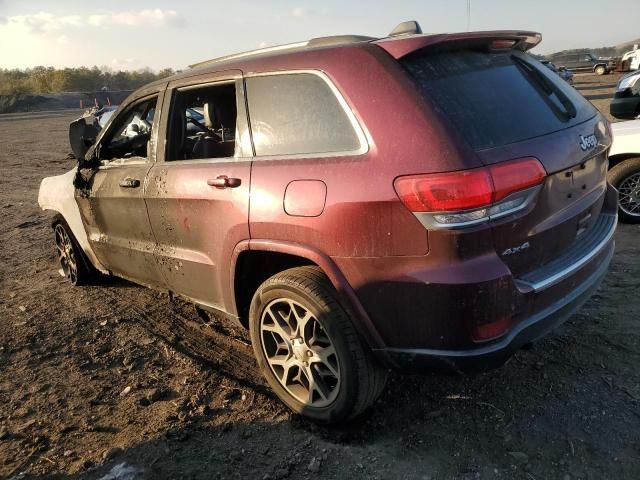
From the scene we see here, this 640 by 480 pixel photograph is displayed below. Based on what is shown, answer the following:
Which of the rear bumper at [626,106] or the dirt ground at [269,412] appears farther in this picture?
the rear bumper at [626,106]

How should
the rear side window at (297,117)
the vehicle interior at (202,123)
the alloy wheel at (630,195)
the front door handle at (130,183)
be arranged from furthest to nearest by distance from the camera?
the alloy wheel at (630,195) < the front door handle at (130,183) < the vehicle interior at (202,123) < the rear side window at (297,117)

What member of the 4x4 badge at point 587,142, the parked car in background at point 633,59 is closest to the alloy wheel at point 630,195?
the 4x4 badge at point 587,142

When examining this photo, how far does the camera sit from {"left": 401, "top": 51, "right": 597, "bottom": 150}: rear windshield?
2316 millimetres

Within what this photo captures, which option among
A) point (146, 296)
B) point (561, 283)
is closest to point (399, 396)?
point (561, 283)

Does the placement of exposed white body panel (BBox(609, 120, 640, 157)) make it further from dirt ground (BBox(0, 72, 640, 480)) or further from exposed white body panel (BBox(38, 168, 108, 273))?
exposed white body panel (BBox(38, 168, 108, 273))

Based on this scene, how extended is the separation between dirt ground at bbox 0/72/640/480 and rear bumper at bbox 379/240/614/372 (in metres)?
0.51

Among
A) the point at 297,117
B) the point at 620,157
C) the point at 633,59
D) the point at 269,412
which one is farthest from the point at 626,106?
the point at 633,59

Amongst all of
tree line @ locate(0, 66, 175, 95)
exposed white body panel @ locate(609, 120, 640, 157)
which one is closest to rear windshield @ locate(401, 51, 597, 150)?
exposed white body panel @ locate(609, 120, 640, 157)

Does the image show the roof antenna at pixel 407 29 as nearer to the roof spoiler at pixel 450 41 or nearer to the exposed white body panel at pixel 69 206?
the roof spoiler at pixel 450 41

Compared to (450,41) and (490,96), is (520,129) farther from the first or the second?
(450,41)

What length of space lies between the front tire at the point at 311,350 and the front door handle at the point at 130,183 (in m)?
1.36

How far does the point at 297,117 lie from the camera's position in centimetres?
271

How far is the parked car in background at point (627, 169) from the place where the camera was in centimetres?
550

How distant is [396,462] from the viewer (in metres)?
2.53
